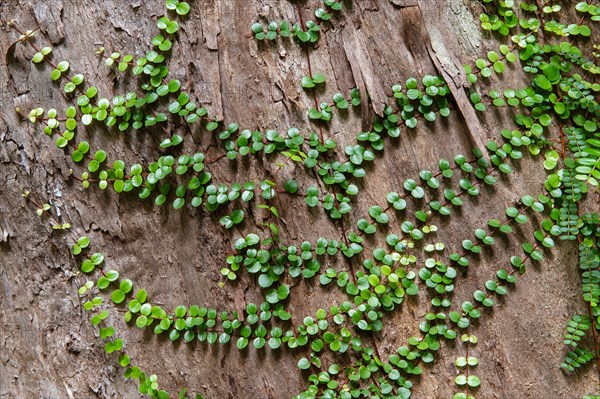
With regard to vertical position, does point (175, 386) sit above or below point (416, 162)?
below

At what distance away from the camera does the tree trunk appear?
2111mm

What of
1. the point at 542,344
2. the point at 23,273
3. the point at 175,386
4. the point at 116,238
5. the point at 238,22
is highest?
the point at 238,22

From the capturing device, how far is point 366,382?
2.08 meters

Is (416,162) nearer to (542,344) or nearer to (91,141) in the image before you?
(542,344)

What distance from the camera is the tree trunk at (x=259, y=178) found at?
211 centimetres

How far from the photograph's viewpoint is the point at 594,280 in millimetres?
2072

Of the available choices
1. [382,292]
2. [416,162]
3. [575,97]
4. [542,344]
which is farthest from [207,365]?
[575,97]

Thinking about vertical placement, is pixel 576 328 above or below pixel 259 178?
below

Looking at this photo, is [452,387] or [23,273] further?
[23,273]

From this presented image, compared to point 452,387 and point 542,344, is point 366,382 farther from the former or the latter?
point 542,344

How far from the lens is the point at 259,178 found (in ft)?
6.98

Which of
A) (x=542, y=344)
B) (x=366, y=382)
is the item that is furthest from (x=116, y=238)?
(x=542, y=344)

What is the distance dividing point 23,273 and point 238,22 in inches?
59.6

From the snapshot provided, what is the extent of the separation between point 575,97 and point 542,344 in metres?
1.07
